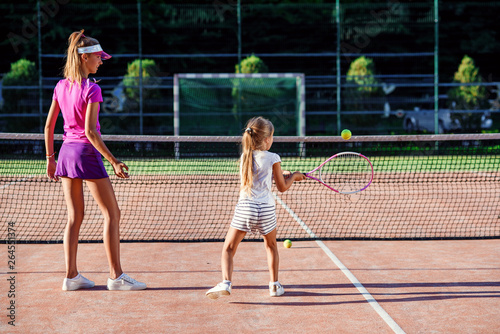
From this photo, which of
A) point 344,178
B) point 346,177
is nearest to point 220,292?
point 344,178

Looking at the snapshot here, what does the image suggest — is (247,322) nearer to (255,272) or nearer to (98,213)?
(255,272)

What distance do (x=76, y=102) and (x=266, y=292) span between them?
194 centimetres

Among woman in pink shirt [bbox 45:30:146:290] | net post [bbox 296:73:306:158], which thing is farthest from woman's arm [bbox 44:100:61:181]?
net post [bbox 296:73:306:158]

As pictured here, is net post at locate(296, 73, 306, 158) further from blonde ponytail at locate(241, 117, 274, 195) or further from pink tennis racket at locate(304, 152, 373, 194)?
blonde ponytail at locate(241, 117, 274, 195)

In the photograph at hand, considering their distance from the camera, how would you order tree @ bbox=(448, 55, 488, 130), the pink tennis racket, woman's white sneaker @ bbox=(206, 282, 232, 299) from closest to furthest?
woman's white sneaker @ bbox=(206, 282, 232, 299)
the pink tennis racket
tree @ bbox=(448, 55, 488, 130)

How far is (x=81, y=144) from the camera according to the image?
4395mm

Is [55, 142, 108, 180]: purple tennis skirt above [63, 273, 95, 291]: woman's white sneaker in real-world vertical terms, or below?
above

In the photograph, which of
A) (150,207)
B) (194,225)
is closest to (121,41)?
(150,207)

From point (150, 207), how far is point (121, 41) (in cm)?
1829

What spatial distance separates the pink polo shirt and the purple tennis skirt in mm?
55

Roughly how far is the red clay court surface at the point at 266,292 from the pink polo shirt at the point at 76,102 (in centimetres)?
118

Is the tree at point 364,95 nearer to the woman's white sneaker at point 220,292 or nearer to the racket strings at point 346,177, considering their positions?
the racket strings at point 346,177

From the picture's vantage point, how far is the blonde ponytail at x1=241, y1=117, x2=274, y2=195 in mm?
4293

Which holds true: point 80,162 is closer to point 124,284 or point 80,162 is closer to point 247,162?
point 124,284
